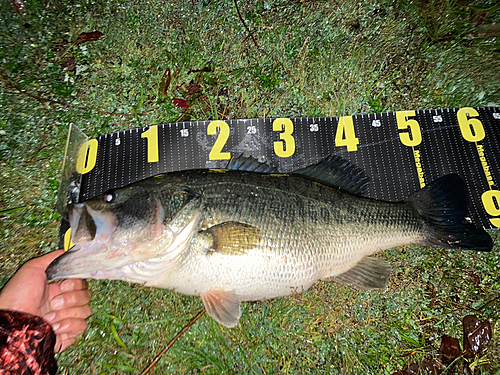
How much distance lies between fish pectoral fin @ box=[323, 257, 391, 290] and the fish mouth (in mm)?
1847

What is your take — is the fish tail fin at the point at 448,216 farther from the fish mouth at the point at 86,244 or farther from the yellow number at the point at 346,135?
the fish mouth at the point at 86,244

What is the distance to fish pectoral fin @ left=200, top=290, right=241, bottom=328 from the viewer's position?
7.89 feet

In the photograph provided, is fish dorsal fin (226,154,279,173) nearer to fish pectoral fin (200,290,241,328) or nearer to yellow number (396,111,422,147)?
fish pectoral fin (200,290,241,328)

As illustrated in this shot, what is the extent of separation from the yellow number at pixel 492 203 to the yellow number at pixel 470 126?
56cm

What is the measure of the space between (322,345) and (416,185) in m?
1.78

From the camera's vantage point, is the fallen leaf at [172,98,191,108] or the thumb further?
the fallen leaf at [172,98,191,108]

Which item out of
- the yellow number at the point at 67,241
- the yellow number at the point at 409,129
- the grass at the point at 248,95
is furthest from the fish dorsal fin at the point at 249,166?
the yellow number at the point at 67,241

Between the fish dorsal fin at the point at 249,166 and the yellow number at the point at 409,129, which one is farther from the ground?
the yellow number at the point at 409,129

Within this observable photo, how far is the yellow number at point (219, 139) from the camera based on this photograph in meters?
3.09

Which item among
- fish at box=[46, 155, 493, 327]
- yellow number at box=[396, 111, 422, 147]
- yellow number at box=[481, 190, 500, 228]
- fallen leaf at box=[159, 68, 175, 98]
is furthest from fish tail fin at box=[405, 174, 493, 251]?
fallen leaf at box=[159, 68, 175, 98]

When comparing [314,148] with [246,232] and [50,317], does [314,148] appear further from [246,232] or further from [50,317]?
[50,317]

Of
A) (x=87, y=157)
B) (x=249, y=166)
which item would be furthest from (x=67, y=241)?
(x=249, y=166)

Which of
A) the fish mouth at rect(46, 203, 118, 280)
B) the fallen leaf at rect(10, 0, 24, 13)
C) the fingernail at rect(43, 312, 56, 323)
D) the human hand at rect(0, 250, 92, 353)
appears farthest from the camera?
the fallen leaf at rect(10, 0, 24, 13)

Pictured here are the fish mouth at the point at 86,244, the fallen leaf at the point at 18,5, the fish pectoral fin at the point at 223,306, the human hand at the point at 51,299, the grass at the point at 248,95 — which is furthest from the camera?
the fallen leaf at the point at 18,5
